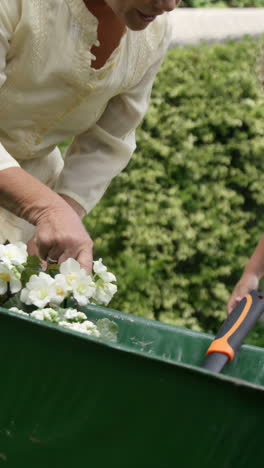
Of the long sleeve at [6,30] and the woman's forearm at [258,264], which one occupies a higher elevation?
the long sleeve at [6,30]

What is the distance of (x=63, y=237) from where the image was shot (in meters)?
1.75

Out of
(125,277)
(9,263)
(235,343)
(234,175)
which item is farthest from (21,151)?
(234,175)

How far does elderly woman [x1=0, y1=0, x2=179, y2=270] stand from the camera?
5.93 feet

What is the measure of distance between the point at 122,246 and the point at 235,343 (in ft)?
7.52

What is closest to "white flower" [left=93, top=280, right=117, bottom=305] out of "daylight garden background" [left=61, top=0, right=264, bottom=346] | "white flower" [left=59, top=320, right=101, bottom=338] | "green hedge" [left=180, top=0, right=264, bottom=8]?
"white flower" [left=59, top=320, right=101, bottom=338]

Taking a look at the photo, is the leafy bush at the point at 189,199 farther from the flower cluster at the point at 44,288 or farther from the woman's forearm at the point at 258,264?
the flower cluster at the point at 44,288

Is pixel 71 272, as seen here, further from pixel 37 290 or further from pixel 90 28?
pixel 90 28

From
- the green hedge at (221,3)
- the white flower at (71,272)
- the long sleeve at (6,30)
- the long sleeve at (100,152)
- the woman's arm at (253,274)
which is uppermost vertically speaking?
the long sleeve at (6,30)

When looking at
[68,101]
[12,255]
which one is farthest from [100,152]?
[12,255]

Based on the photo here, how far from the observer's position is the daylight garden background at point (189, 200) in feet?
12.9

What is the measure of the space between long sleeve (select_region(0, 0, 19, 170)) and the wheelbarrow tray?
19.8 inches

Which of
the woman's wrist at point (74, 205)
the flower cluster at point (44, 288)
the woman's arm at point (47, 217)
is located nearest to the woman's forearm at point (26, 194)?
the woman's arm at point (47, 217)

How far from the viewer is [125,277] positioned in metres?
3.90

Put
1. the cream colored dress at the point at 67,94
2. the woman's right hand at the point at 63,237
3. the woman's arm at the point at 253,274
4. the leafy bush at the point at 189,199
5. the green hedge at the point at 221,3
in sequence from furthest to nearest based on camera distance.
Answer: the green hedge at the point at 221,3 < the leafy bush at the point at 189,199 < the woman's arm at the point at 253,274 < the cream colored dress at the point at 67,94 < the woman's right hand at the point at 63,237
